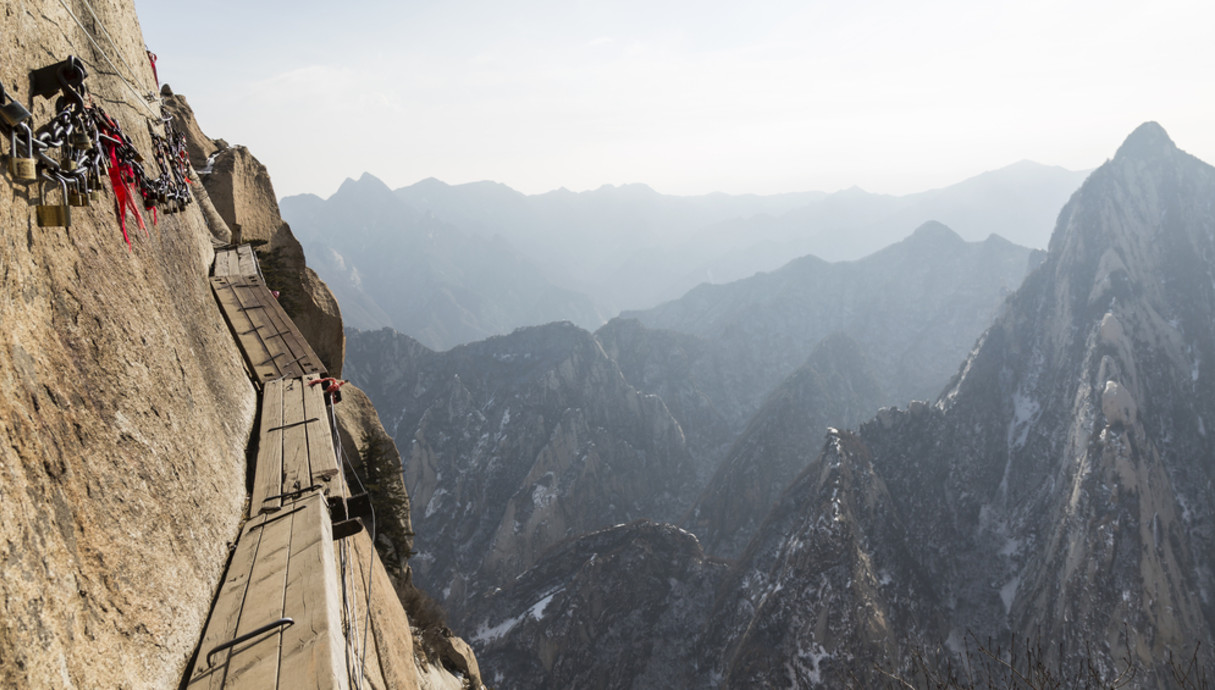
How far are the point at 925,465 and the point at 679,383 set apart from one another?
236 feet

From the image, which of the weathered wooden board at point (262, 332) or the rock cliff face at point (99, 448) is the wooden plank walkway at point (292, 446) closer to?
the rock cliff face at point (99, 448)

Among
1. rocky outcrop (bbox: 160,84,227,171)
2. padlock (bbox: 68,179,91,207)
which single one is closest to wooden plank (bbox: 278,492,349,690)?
padlock (bbox: 68,179,91,207)

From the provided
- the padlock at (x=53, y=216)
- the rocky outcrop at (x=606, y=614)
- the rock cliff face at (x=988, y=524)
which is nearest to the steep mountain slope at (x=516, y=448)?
the rock cliff face at (x=988, y=524)

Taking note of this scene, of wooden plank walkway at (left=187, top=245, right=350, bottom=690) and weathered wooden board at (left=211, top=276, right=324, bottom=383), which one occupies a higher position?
weathered wooden board at (left=211, top=276, right=324, bottom=383)

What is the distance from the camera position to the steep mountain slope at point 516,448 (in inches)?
3265

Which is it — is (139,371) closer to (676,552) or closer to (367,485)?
(367,485)

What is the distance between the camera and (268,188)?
66.6ft

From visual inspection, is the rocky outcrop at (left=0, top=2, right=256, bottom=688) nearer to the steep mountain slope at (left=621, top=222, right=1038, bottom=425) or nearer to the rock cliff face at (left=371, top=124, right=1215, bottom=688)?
the rock cliff face at (left=371, top=124, right=1215, bottom=688)

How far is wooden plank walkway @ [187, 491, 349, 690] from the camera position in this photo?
12.4 feet

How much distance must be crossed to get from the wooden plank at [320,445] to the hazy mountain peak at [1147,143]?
118522 mm

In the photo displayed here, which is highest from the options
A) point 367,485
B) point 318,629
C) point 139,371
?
point 139,371

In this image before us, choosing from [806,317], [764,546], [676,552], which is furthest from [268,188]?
[806,317]

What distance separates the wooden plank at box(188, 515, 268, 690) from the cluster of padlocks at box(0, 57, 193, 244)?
292 cm

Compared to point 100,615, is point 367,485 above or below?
below
